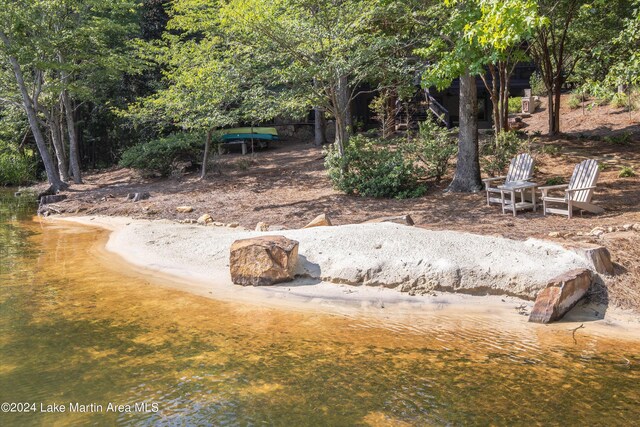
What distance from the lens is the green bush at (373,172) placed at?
12711mm

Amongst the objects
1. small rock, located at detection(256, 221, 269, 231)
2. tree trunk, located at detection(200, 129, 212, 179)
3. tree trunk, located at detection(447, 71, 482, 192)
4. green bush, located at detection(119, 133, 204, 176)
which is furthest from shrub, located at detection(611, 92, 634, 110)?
small rock, located at detection(256, 221, 269, 231)

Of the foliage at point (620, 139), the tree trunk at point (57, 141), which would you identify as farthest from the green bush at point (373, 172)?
the tree trunk at point (57, 141)

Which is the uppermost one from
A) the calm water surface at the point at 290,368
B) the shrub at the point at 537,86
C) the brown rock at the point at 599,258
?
the shrub at the point at 537,86

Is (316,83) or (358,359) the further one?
(316,83)

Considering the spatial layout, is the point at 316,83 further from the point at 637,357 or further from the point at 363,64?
the point at 637,357

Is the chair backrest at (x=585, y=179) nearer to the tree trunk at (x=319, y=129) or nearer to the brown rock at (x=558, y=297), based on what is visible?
the brown rock at (x=558, y=297)

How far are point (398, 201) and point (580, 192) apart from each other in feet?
12.1

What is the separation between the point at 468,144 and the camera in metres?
12.4

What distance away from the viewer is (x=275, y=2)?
453 inches

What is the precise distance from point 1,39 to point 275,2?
33.7 ft

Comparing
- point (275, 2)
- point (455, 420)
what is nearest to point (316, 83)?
point (275, 2)

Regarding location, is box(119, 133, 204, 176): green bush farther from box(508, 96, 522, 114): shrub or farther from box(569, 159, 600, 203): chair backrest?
box(508, 96, 522, 114): shrub

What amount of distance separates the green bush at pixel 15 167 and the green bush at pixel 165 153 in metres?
6.89

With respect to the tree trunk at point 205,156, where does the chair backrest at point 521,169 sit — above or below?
below
